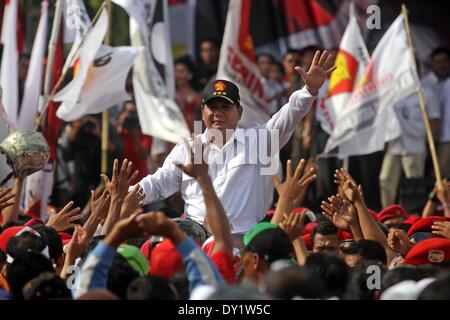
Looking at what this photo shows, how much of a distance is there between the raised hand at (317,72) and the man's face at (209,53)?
23.7 feet

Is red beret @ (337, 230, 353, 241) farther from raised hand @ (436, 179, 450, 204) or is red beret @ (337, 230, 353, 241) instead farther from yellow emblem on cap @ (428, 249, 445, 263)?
raised hand @ (436, 179, 450, 204)

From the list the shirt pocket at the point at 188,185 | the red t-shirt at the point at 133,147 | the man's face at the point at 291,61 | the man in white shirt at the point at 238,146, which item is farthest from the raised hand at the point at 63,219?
the man's face at the point at 291,61

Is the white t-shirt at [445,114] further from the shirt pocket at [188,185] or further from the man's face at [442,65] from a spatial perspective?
the shirt pocket at [188,185]

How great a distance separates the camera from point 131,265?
647 centimetres

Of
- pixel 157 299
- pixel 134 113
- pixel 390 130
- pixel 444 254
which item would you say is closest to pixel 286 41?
pixel 134 113

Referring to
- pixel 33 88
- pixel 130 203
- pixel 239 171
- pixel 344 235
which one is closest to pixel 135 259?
pixel 130 203

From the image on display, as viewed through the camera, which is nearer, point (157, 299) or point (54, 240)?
point (157, 299)

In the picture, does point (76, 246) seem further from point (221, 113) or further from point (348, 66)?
point (348, 66)

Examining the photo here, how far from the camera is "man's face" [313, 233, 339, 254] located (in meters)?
8.29

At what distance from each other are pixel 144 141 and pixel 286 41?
10.7 feet

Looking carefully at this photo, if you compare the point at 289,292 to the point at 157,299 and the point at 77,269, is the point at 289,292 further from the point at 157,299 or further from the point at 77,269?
the point at 77,269

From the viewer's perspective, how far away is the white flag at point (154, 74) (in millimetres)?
12570

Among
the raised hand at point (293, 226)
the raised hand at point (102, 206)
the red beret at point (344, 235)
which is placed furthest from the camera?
the red beret at point (344, 235)

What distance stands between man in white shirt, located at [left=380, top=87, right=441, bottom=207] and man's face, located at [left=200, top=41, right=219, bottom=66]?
282 cm
